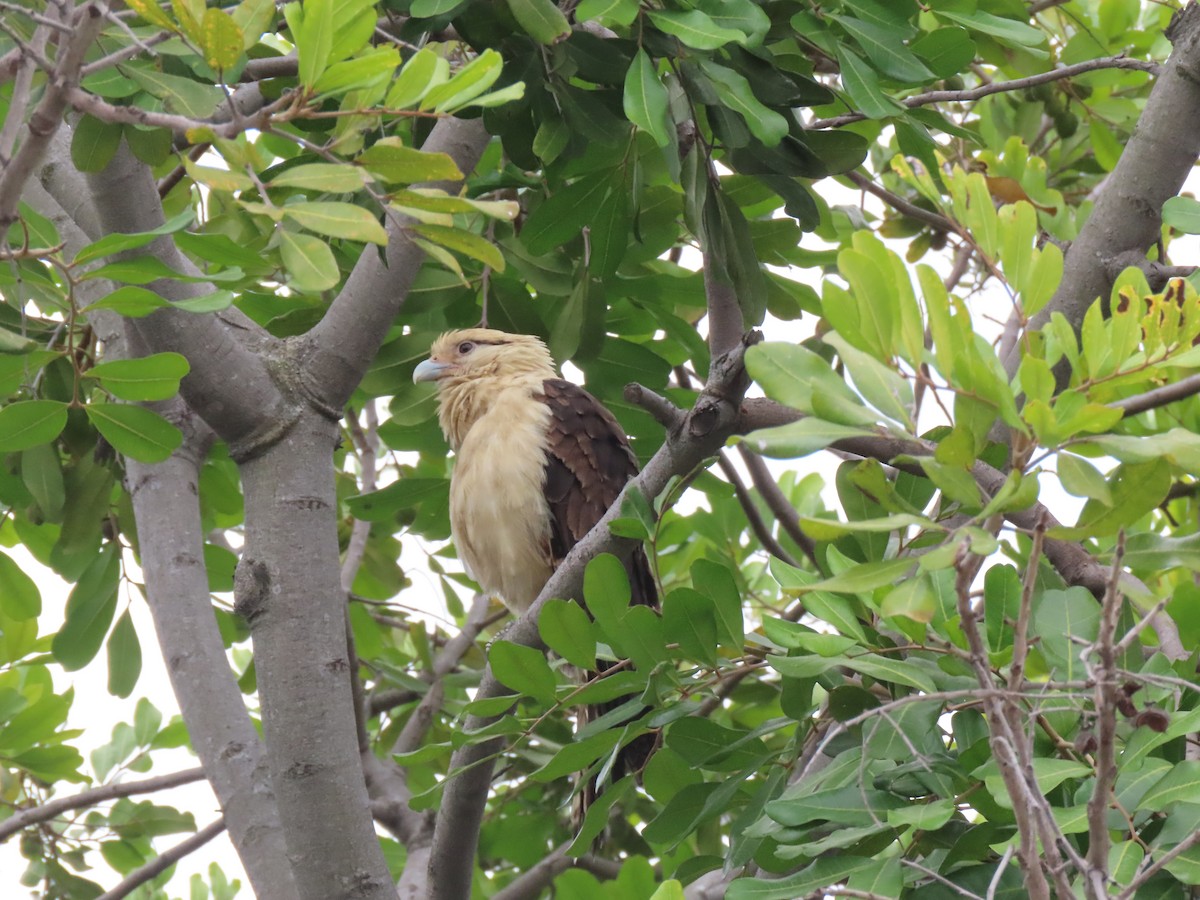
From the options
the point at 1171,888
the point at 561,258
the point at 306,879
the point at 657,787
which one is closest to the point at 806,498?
the point at 561,258

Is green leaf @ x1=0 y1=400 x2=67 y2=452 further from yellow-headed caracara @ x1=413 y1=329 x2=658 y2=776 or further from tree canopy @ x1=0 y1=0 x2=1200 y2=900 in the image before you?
Result: yellow-headed caracara @ x1=413 y1=329 x2=658 y2=776

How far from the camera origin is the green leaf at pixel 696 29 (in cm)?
245

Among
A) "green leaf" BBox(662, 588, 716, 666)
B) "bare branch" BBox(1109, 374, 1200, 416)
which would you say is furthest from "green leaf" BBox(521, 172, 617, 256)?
"bare branch" BBox(1109, 374, 1200, 416)

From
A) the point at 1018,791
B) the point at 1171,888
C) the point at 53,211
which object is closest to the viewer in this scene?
the point at 1018,791

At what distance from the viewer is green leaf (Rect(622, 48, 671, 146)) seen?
8.47 feet

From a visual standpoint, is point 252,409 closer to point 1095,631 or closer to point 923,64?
point 923,64

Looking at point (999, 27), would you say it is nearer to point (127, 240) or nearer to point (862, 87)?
point (862, 87)

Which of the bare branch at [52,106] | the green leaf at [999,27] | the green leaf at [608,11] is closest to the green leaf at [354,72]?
the bare branch at [52,106]

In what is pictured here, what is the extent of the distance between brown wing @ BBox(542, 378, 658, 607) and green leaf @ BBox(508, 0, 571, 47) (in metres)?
2.18

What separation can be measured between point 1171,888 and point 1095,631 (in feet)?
1.56

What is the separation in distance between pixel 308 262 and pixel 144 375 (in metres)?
0.92

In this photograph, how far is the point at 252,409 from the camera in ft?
11.0

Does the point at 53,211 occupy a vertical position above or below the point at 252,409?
above

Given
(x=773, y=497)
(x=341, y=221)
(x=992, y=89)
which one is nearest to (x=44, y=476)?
(x=341, y=221)
